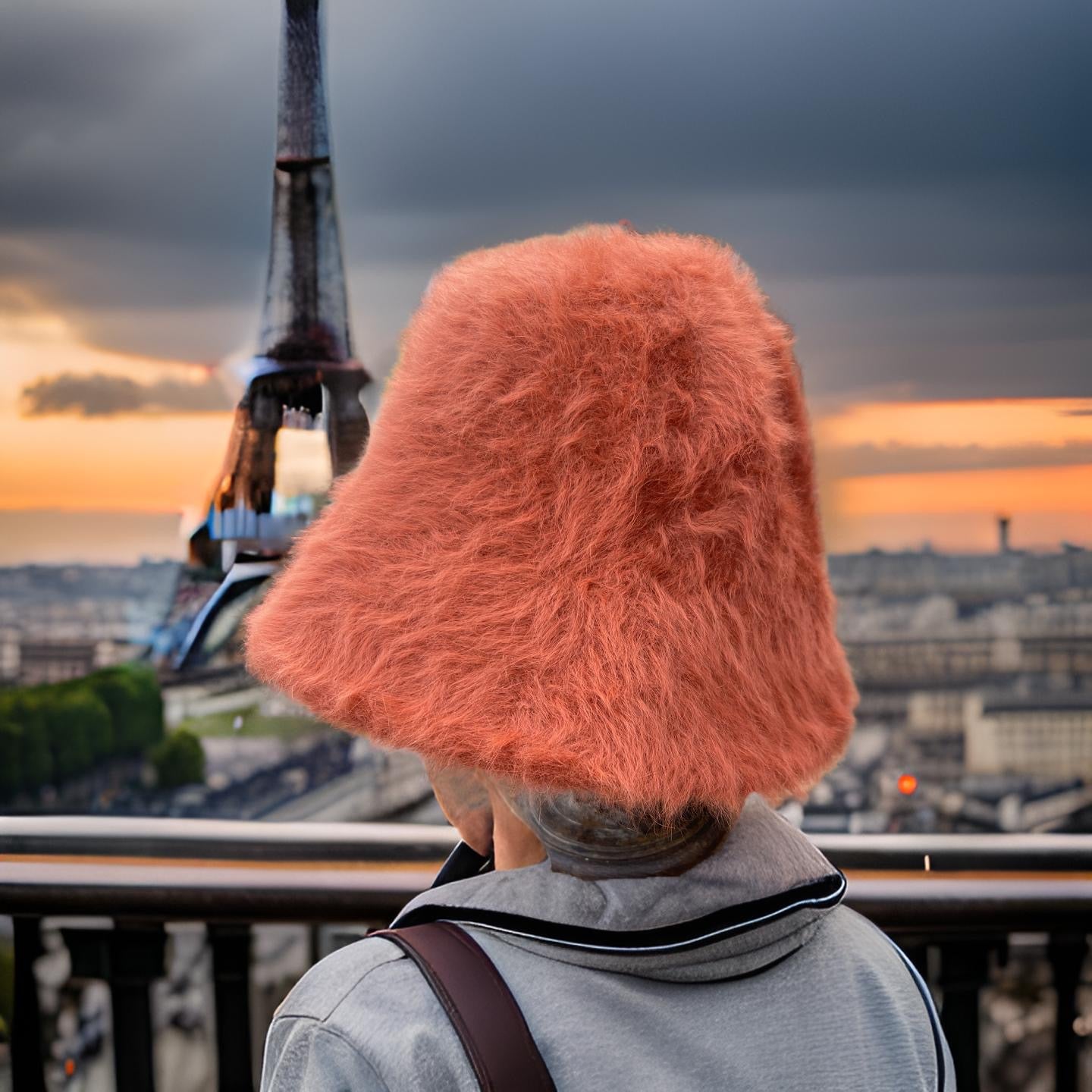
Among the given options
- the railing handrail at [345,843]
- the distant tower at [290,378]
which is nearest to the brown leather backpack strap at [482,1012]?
the railing handrail at [345,843]

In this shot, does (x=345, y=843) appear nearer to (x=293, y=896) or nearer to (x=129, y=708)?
(x=293, y=896)

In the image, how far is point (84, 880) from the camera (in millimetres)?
1401

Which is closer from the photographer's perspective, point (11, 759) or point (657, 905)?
point (657, 905)

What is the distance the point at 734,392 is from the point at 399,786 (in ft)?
5.00

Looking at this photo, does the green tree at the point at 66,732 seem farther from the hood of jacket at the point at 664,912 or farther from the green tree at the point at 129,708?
the hood of jacket at the point at 664,912

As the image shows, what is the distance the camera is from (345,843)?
1.59 m

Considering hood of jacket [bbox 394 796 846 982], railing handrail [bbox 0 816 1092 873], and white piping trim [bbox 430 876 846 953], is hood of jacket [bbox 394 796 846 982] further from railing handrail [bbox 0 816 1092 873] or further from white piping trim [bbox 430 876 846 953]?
railing handrail [bbox 0 816 1092 873]

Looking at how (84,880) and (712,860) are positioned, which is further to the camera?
(84,880)

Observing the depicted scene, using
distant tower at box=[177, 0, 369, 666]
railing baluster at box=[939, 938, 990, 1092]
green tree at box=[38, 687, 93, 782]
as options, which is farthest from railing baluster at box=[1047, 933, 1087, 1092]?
green tree at box=[38, 687, 93, 782]

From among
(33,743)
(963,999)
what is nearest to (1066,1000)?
(963,999)

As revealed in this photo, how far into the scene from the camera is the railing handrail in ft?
5.06

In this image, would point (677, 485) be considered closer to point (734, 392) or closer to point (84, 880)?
point (734, 392)

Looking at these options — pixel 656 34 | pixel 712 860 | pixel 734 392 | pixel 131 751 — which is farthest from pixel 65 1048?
pixel 656 34

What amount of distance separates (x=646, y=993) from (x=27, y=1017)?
1375 millimetres
